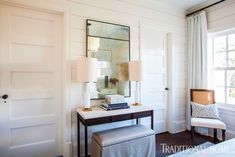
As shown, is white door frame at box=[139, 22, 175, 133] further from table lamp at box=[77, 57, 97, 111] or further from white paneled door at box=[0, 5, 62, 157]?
white paneled door at box=[0, 5, 62, 157]

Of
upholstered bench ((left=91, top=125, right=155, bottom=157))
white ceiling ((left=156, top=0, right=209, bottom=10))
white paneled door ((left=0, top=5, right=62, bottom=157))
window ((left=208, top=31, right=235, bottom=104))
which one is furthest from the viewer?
white ceiling ((left=156, top=0, right=209, bottom=10))

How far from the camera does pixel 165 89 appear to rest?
3260 millimetres

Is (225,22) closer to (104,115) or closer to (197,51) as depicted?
(197,51)

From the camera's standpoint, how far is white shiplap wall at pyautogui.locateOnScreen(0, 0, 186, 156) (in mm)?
2203

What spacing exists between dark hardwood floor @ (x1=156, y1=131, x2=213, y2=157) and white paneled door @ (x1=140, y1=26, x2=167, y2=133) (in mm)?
246

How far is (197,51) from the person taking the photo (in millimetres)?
3178

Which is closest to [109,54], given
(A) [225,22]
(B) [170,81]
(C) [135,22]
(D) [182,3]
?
(C) [135,22]

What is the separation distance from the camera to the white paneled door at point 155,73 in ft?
9.65

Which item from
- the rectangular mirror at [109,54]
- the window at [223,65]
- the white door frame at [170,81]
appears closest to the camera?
the rectangular mirror at [109,54]

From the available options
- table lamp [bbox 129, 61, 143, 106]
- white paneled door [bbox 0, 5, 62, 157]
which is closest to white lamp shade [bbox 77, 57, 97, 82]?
white paneled door [bbox 0, 5, 62, 157]

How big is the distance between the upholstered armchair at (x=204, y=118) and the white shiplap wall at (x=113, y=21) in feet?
1.18

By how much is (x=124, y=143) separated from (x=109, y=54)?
135 cm

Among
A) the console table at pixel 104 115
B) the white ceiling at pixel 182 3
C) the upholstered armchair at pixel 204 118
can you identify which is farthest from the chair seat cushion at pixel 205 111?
the white ceiling at pixel 182 3

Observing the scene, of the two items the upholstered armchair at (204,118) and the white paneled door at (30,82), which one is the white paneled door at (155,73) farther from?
the white paneled door at (30,82)
